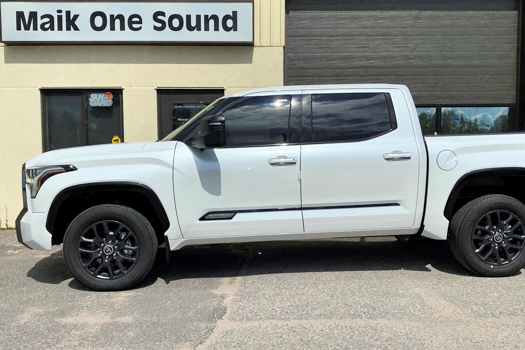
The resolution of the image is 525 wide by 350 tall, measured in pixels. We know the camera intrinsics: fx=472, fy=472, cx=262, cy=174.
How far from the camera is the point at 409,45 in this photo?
8.64 m

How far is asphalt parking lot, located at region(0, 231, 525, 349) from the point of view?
339 cm

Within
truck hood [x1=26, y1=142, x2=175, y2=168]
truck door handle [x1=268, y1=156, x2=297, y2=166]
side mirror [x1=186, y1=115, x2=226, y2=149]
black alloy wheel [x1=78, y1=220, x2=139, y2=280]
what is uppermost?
side mirror [x1=186, y1=115, x2=226, y2=149]

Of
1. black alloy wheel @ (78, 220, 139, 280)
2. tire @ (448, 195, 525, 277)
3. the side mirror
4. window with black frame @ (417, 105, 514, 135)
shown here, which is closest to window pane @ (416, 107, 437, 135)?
window with black frame @ (417, 105, 514, 135)

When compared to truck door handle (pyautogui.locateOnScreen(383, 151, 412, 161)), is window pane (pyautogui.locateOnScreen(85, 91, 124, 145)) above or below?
above

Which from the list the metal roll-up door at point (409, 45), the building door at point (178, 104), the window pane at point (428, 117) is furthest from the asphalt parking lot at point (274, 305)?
the metal roll-up door at point (409, 45)

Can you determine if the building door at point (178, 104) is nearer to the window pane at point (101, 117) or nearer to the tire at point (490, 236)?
the window pane at point (101, 117)

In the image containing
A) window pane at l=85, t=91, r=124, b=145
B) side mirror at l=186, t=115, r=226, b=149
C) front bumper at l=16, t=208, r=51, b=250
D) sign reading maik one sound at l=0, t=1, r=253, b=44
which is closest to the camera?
side mirror at l=186, t=115, r=226, b=149

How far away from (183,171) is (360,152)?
1729 millimetres

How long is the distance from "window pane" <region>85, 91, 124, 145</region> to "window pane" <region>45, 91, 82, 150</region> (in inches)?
7.0

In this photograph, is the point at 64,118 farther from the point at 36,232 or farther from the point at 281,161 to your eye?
the point at 281,161

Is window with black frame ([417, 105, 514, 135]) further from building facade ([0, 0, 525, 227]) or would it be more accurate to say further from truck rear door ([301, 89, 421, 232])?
truck rear door ([301, 89, 421, 232])

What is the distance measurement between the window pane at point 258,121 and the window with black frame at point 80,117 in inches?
172

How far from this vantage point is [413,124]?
188 inches

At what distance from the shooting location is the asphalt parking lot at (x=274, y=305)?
3393 mm
